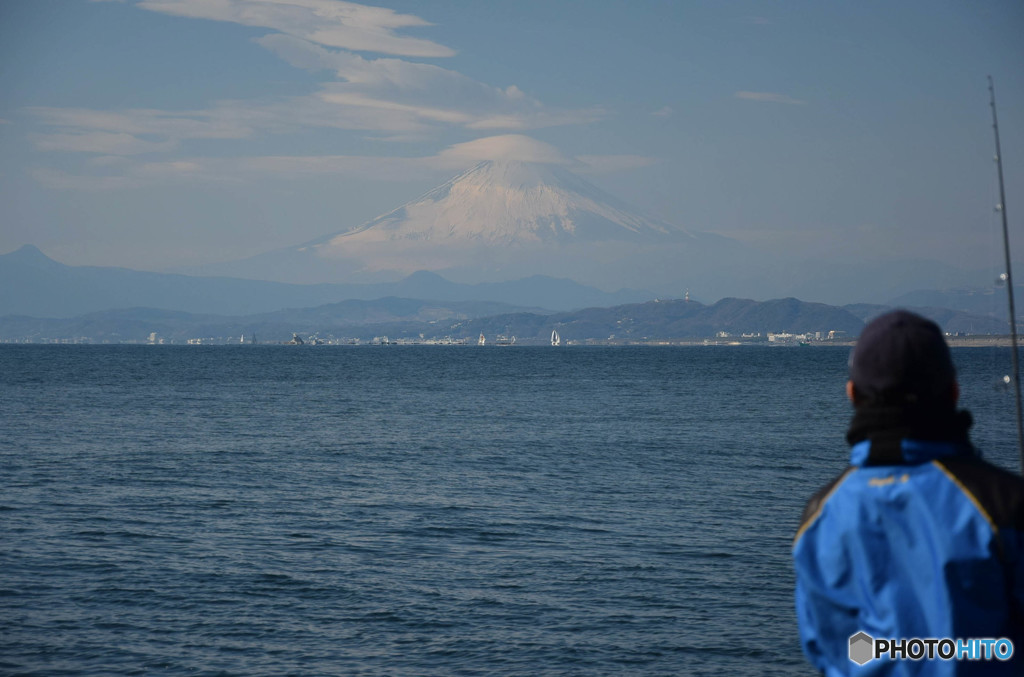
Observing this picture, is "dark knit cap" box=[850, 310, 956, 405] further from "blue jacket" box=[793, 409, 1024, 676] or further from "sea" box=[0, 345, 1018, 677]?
"sea" box=[0, 345, 1018, 677]

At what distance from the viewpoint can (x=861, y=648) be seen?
2.97m

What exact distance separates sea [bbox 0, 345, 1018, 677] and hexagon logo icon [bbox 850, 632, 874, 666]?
3.44 meters

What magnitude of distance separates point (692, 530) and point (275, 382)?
268ft

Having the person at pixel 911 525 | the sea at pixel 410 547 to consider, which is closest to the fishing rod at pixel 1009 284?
the sea at pixel 410 547

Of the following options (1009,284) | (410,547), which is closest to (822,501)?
(1009,284)

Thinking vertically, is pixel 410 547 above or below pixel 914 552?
below

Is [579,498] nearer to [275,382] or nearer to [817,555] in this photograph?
[817,555]

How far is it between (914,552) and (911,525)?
89 mm

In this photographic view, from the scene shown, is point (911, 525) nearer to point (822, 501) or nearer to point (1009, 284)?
point (822, 501)

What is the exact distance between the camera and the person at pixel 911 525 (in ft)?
9.09

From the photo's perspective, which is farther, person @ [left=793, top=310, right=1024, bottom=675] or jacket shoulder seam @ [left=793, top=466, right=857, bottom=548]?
jacket shoulder seam @ [left=793, top=466, right=857, bottom=548]

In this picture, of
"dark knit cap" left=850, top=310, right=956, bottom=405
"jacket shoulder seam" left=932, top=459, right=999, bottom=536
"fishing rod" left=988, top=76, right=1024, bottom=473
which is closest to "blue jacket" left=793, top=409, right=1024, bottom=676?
"jacket shoulder seam" left=932, top=459, right=999, bottom=536

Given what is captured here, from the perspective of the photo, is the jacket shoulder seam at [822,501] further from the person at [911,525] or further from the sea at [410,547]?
the sea at [410,547]

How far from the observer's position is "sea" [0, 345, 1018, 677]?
14305 mm
